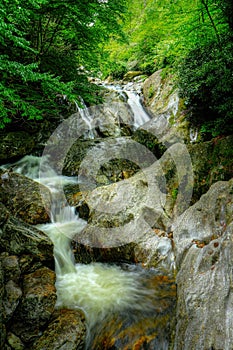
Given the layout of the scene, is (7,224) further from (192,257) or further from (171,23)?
(171,23)

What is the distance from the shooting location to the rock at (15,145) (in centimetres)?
840

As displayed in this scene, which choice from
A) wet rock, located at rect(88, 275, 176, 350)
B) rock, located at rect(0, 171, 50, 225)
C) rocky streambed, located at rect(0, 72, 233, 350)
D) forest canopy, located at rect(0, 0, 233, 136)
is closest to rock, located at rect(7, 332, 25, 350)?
rocky streambed, located at rect(0, 72, 233, 350)

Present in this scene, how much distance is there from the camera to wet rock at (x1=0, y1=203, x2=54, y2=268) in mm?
4262

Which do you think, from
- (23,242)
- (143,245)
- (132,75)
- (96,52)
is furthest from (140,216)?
(132,75)

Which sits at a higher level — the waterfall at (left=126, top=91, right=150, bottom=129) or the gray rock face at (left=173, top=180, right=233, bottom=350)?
the waterfall at (left=126, top=91, right=150, bottom=129)

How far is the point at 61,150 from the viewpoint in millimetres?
9656

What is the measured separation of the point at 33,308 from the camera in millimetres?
3555

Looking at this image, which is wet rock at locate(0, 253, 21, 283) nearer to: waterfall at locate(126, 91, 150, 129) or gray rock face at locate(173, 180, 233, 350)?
gray rock face at locate(173, 180, 233, 350)

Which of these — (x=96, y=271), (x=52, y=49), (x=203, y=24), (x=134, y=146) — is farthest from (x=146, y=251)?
(x=52, y=49)

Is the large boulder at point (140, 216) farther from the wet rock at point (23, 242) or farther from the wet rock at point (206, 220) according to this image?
the wet rock at point (23, 242)

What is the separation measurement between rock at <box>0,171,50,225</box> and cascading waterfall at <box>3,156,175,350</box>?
399 mm

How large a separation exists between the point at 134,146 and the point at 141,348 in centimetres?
642

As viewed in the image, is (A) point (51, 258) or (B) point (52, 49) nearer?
(A) point (51, 258)

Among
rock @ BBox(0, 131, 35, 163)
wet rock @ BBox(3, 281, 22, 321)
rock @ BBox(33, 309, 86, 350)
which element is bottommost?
rock @ BBox(33, 309, 86, 350)
